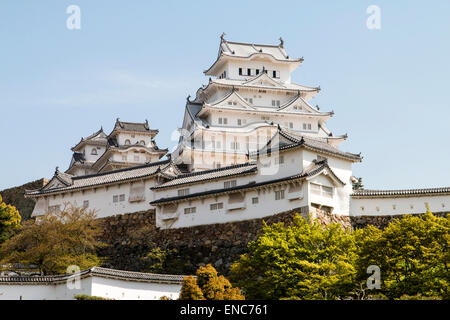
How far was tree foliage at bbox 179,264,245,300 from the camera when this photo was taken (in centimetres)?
3058

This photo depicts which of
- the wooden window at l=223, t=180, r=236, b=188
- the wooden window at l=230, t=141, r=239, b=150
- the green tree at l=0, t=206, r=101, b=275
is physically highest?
the wooden window at l=230, t=141, r=239, b=150

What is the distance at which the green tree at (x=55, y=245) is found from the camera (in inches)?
1655

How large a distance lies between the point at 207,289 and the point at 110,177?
876 inches

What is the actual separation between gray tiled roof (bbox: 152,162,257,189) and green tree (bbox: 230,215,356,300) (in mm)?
9917

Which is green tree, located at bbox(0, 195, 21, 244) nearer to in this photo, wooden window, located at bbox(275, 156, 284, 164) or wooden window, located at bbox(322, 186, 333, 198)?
wooden window, located at bbox(275, 156, 284, 164)

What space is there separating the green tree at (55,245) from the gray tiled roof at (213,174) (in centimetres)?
557

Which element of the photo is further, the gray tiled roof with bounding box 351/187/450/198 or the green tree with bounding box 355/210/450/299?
the gray tiled roof with bounding box 351/187/450/198

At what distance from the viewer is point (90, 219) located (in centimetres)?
4756

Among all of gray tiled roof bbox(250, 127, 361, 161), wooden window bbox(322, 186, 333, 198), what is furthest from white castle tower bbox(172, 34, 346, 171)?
wooden window bbox(322, 186, 333, 198)

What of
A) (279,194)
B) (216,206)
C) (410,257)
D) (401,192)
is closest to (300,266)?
(410,257)

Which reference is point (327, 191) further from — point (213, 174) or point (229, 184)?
point (213, 174)

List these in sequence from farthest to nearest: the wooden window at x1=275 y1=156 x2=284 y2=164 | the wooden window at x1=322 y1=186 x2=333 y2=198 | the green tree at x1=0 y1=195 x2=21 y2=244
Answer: the green tree at x1=0 y1=195 x2=21 y2=244 < the wooden window at x1=275 y1=156 x2=284 y2=164 < the wooden window at x1=322 y1=186 x2=333 y2=198

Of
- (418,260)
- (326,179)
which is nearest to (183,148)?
(326,179)

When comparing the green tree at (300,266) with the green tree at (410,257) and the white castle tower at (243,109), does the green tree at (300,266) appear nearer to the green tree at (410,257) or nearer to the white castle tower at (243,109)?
the green tree at (410,257)
